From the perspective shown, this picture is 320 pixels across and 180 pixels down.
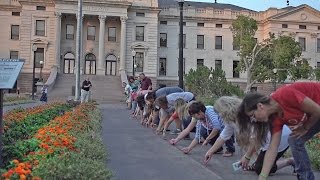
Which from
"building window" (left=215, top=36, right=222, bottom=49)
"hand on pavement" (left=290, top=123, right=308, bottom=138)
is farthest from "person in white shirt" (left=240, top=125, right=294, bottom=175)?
"building window" (left=215, top=36, right=222, bottom=49)

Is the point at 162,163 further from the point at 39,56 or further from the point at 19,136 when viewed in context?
the point at 39,56

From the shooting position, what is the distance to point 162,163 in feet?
26.7

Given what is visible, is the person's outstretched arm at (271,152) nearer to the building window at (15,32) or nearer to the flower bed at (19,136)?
the flower bed at (19,136)

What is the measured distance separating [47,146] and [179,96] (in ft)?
20.2

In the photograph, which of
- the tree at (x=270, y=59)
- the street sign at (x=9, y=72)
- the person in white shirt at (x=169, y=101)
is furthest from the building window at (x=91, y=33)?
the street sign at (x=9, y=72)

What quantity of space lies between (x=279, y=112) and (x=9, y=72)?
3.51 meters

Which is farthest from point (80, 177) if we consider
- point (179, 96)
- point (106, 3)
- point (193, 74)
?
point (106, 3)

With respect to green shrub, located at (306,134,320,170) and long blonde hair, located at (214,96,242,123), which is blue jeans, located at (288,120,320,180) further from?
green shrub, located at (306,134,320,170)

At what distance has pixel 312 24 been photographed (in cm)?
6875

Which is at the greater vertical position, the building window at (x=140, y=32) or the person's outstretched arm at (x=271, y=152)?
the building window at (x=140, y=32)

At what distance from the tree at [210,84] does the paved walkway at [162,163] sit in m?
16.7

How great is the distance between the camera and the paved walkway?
7004 millimetres

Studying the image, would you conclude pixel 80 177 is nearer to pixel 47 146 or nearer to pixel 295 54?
pixel 47 146

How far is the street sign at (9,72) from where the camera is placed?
5887 millimetres
